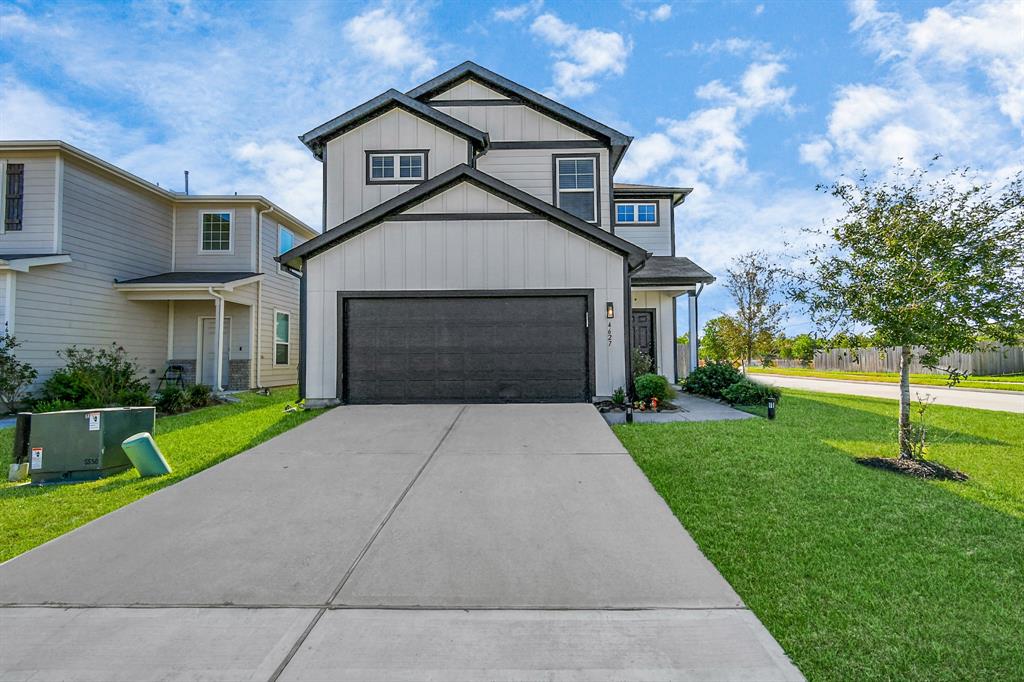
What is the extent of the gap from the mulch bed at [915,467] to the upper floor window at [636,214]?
33.2 ft

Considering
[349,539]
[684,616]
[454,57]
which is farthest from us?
[454,57]

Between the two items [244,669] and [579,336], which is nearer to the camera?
[244,669]

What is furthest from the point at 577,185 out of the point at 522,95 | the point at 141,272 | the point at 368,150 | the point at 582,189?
the point at 141,272

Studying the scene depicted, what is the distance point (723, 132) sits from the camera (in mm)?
13211

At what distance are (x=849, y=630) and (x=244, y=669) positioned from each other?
2869mm

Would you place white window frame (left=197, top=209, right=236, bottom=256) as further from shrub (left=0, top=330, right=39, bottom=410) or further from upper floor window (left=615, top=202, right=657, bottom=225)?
upper floor window (left=615, top=202, right=657, bottom=225)

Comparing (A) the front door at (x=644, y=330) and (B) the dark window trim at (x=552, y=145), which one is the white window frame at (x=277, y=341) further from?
(A) the front door at (x=644, y=330)

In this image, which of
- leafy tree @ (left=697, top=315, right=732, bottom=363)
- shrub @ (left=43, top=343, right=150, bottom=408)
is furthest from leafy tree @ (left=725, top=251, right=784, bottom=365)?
shrub @ (left=43, top=343, right=150, bottom=408)

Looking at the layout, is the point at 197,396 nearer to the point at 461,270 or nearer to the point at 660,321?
the point at 461,270

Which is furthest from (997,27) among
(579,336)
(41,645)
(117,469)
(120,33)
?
(120,33)

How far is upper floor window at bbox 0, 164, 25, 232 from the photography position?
37.1 feet

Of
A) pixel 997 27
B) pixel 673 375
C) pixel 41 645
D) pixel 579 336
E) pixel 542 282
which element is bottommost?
pixel 41 645

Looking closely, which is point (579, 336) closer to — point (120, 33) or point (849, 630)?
point (849, 630)

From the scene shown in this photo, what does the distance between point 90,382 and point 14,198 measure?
17.0 feet
